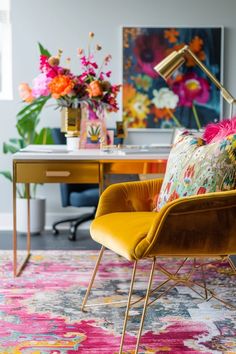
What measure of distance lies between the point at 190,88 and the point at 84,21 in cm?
102

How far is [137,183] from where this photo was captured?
354 centimetres

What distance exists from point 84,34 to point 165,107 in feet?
2.91

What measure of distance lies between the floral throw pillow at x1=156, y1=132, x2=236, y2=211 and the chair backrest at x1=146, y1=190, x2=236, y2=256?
0.57ft

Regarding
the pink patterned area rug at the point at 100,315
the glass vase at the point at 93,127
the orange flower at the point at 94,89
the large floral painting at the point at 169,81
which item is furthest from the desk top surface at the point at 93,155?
the large floral painting at the point at 169,81

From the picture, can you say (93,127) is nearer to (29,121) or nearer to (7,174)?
(29,121)

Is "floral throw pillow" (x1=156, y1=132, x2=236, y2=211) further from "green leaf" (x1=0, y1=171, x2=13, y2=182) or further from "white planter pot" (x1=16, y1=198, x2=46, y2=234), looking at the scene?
"green leaf" (x1=0, y1=171, x2=13, y2=182)

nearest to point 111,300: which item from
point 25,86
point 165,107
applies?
point 25,86

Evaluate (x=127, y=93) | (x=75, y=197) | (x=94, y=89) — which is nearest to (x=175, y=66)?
(x=94, y=89)

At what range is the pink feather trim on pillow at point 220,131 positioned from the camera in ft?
10.4

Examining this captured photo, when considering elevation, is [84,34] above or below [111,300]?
above

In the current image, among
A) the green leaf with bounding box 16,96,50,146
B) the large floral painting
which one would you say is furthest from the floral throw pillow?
the large floral painting

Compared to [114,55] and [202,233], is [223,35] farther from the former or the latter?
[202,233]

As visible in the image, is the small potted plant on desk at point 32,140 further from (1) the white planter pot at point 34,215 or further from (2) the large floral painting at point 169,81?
(2) the large floral painting at point 169,81

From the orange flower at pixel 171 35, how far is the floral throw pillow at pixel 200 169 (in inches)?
108
